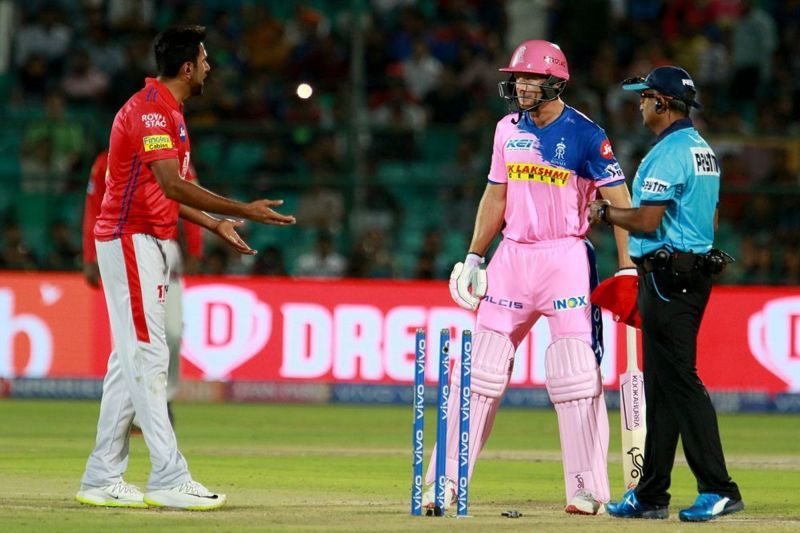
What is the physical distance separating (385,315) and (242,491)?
301 inches

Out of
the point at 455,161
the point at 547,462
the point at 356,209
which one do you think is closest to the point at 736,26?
the point at 455,161

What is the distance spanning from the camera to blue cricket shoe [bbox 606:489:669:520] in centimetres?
847

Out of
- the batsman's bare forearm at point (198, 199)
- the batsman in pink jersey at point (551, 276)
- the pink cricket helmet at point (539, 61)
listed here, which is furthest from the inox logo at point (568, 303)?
the batsman's bare forearm at point (198, 199)

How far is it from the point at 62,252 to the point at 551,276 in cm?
1080

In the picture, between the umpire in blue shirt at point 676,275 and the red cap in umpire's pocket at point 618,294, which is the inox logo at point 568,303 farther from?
the umpire in blue shirt at point 676,275

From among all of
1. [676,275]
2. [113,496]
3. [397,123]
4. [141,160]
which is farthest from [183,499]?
[397,123]

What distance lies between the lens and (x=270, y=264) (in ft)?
60.7

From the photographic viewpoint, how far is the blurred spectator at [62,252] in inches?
718

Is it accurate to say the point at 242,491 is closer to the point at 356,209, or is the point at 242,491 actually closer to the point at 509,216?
the point at 509,216

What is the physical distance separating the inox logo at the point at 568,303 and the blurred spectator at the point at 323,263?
9917 mm

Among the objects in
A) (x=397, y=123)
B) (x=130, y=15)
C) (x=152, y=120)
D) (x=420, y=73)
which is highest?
(x=130, y=15)

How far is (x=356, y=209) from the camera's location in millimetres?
19141

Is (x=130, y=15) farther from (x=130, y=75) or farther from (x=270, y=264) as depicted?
(x=270, y=264)

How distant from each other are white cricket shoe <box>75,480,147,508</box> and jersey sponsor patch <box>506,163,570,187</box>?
2.73 m
